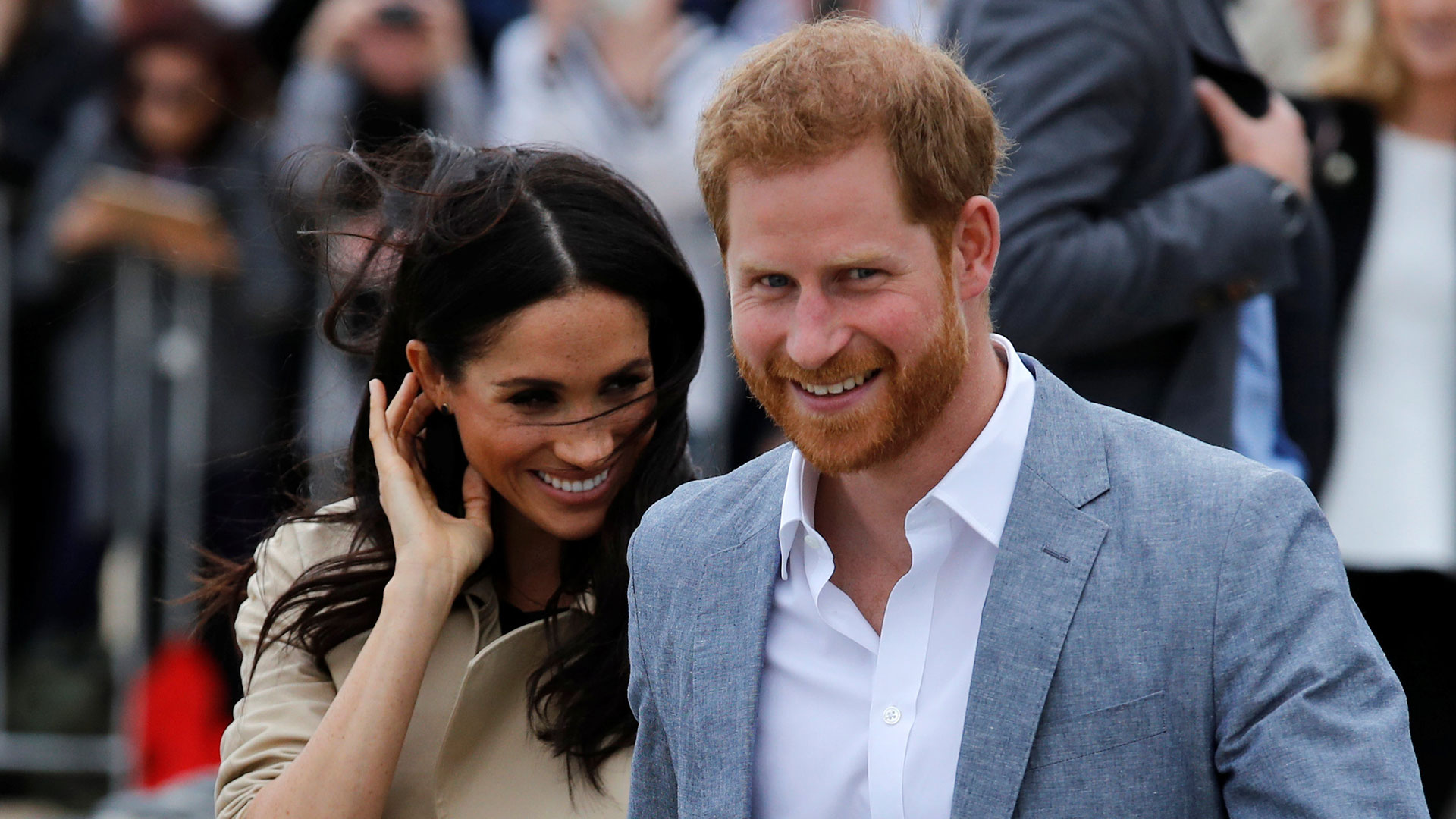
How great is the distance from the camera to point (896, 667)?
80.9 inches

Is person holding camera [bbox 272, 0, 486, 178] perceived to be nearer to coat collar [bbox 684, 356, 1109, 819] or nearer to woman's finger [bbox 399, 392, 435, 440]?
woman's finger [bbox 399, 392, 435, 440]

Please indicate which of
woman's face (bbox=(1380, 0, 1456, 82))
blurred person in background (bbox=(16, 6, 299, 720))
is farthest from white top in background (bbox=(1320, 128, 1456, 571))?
blurred person in background (bbox=(16, 6, 299, 720))

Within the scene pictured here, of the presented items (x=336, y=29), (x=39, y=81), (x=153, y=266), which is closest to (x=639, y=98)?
(x=336, y=29)

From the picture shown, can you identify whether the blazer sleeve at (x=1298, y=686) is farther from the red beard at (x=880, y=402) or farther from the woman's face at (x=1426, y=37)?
the woman's face at (x=1426, y=37)

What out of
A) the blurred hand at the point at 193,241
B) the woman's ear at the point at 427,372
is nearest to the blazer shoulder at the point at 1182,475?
the woman's ear at the point at 427,372

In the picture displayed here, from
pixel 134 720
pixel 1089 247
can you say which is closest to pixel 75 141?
pixel 134 720

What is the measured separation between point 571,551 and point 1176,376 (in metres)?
1.17

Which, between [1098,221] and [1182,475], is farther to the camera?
[1098,221]

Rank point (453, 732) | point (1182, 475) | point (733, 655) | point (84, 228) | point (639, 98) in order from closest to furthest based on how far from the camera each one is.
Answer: point (1182, 475) < point (733, 655) < point (453, 732) < point (639, 98) < point (84, 228)

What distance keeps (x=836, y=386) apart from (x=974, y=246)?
0.26 meters

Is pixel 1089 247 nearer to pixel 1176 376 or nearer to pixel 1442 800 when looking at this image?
pixel 1176 376

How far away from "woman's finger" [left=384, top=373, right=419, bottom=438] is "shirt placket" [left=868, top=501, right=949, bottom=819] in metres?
1.40

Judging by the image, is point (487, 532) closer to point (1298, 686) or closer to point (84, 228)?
point (1298, 686)

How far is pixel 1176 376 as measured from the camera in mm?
3223
